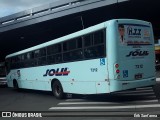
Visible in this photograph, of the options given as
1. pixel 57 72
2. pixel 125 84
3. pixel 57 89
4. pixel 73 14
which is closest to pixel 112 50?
pixel 125 84

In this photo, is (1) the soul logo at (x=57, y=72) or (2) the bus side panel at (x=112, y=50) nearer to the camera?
(2) the bus side panel at (x=112, y=50)

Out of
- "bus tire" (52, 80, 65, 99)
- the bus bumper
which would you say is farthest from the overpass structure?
the bus bumper


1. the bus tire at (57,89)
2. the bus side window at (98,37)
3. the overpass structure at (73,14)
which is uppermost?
the overpass structure at (73,14)

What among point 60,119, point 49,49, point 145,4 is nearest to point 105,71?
point 60,119

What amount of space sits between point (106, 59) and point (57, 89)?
16.2ft

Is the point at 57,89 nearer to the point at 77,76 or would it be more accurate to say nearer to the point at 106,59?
the point at 77,76

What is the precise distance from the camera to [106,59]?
523 inches

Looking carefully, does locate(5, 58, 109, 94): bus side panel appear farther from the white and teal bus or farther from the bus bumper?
the bus bumper

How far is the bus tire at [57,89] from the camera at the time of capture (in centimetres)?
1691

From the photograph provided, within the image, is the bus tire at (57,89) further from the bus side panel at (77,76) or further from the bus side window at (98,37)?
the bus side window at (98,37)

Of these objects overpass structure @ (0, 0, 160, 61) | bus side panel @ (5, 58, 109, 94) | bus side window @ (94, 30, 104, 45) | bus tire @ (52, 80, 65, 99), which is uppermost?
overpass structure @ (0, 0, 160, 61)

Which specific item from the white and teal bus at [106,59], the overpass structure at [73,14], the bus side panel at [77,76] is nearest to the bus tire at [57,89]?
the white and teal bus at [106,59]

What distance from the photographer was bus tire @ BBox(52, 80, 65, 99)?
1691cm

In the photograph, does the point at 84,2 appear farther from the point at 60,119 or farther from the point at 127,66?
the point at 60,119
